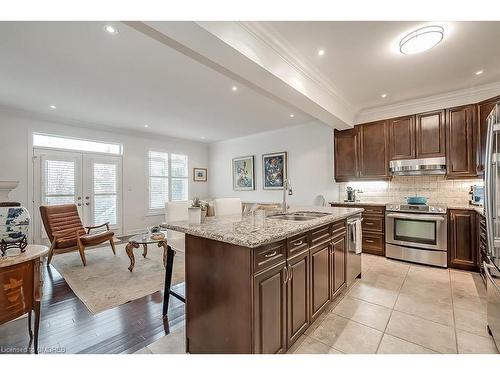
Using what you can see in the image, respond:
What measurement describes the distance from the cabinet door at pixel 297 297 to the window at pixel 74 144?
219 inches

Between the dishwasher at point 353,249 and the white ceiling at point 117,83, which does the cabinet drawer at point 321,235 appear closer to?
the dishwasher at point 353,249

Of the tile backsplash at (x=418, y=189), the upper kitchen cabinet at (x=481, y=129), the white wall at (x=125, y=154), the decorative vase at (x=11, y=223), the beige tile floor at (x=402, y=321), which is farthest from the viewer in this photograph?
the white wall at (x=125, y=154)

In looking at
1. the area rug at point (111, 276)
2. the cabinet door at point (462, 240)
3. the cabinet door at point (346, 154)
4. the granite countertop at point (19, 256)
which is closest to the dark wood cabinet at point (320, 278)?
the area rug at point (111, 276)

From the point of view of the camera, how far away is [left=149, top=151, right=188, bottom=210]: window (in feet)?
20.9

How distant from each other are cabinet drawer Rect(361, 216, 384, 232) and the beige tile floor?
1007 mm

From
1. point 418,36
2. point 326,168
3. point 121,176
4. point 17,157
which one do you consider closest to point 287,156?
point 326,168

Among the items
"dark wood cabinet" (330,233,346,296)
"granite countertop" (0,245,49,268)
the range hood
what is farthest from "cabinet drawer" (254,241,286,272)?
the range hood

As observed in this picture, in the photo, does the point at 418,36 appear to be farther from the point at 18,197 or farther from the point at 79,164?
the point at 18,197

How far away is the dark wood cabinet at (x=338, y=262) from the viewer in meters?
2.28

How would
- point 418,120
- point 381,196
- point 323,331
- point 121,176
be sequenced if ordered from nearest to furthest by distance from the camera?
point 323,331
point 418,120
point 381,196
point 121,176

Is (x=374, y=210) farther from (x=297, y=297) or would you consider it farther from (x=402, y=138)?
(x=297, y=297)

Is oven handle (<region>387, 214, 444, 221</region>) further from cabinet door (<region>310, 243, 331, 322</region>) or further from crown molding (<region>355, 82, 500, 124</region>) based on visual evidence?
cabinet door (<region>310, 243, 331, 322</region>)

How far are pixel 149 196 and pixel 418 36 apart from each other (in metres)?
6.25

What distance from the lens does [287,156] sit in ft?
19.0
